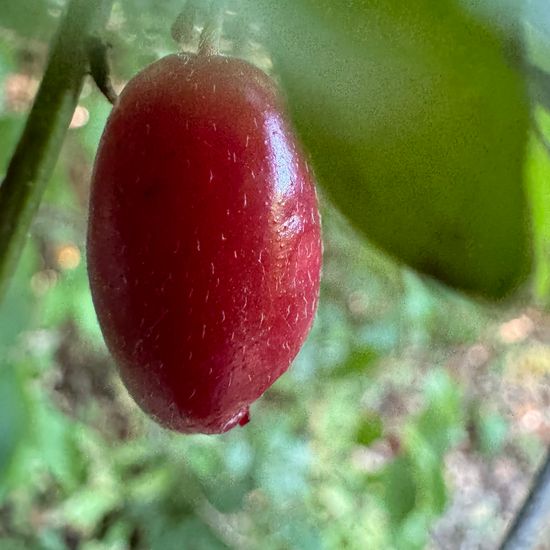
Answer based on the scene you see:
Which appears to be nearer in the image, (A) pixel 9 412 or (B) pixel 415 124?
(B) pixel 415 124

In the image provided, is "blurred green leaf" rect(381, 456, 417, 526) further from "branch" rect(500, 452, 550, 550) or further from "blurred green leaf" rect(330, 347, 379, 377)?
"branch" rect(500, 452, 550, 550)

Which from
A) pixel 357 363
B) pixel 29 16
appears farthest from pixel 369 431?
pixel 29 16

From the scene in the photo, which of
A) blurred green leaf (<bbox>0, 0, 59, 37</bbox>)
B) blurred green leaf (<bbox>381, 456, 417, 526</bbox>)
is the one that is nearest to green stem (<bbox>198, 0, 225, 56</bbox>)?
blurred green leaf (<bbox>0, 0, 59, 37</bbox>)

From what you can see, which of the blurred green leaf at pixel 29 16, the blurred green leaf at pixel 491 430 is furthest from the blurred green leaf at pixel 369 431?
the blurred green leaf at pixel 29 16

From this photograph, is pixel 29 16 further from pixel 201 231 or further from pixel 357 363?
pixel 357 363

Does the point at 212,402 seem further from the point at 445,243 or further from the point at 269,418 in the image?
the point at 269,418
